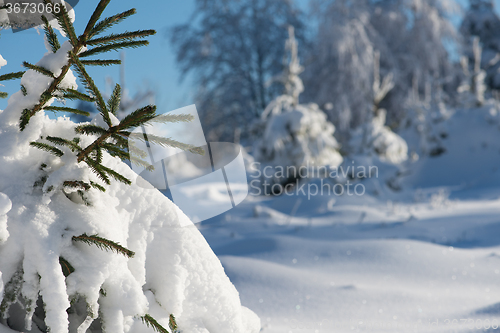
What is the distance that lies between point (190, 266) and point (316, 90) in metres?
15.4

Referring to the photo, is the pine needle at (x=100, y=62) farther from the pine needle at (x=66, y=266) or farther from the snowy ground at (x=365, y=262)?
the snowy ground at (x=365, y=262)

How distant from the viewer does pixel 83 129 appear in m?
0.98

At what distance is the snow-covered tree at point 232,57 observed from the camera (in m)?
15.2

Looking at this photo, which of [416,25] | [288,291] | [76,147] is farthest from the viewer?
[416,25]

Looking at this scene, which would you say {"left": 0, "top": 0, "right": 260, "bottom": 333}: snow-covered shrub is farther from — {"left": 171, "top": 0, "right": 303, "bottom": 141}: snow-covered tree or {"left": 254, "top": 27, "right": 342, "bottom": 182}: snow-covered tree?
{"left": 171, "top": 0, "right": 303, "bottom": 141}: snow-covered tree

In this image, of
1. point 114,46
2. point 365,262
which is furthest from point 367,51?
point 114,46

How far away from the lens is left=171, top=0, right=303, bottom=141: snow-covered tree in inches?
600

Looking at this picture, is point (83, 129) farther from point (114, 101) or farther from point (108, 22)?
point (108, 22)

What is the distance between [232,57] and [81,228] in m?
→ 15.0

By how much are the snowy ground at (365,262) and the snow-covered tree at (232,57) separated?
31.6ft

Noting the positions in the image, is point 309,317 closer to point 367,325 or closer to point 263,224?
point 367,325

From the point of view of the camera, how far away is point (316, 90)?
1578cm

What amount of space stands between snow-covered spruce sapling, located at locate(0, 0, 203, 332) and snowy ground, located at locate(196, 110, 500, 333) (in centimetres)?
118

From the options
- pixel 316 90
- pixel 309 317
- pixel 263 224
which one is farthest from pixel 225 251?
pixel 316 90
